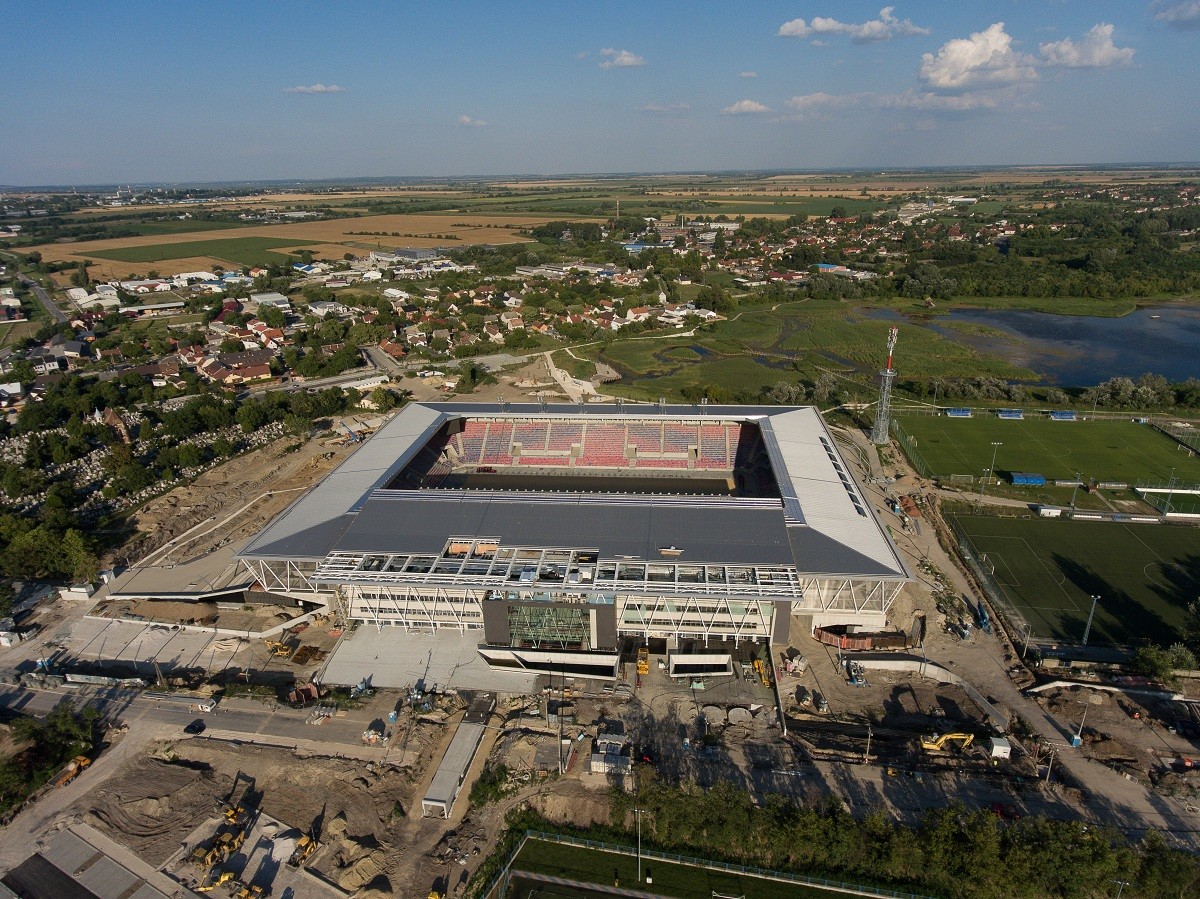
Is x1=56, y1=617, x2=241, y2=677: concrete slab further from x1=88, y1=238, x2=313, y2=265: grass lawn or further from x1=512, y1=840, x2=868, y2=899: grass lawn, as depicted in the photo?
x1=88, y1=238, x2=313, y2=265: grass lawn

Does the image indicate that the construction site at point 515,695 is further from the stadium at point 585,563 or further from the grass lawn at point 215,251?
the grass lawn at point 215,251

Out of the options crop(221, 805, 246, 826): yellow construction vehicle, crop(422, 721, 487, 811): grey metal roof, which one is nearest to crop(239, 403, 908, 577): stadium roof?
crop(422, 721, 487, 811): grey metal roof

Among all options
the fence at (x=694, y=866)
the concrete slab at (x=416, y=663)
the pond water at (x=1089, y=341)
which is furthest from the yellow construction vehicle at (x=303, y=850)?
the pond water at (x=1089, y=341)

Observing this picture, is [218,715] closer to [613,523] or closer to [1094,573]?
[613,523]

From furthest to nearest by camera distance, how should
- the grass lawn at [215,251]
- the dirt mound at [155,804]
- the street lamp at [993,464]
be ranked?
the grass lawn at [215,251], the street lamp at [993,464], the dirt mound at [155,804]

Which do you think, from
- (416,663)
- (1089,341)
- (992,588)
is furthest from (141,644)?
(1089,341)

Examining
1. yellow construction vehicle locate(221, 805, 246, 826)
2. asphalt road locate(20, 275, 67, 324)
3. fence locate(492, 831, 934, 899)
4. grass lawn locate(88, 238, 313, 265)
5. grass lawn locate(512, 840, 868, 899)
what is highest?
grass lawn locate(88, 238, 313, 265)
